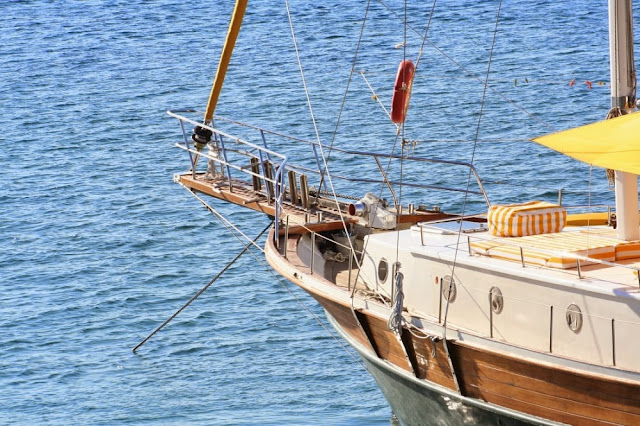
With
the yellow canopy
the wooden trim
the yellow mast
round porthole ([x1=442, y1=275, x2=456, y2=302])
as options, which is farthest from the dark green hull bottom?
the yellow mast

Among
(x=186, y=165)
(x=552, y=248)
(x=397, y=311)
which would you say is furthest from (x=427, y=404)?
(x=186, y=165)

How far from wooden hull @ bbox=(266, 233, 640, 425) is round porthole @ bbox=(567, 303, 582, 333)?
0.57 metres

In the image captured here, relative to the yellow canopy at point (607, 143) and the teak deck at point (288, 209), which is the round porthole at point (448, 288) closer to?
the yellow canopy at point (607, 143)

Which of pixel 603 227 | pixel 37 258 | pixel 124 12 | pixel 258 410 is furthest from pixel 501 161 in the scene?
pixel 124 12

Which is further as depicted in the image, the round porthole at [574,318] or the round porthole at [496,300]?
the round porthole at [496,300]

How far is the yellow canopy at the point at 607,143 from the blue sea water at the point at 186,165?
7707 mm

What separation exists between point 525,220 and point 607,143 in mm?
2008

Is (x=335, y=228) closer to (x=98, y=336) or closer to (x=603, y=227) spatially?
(x=603, y=227)

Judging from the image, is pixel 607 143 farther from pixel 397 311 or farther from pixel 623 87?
pixel 397 311

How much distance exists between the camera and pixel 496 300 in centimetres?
1805

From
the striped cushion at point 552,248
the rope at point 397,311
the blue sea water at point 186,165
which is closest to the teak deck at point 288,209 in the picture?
the blue sea water at point 186,165

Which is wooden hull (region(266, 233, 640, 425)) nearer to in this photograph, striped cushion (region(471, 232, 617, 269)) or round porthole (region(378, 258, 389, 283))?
round porthole (region(378, 258, 389, 283))

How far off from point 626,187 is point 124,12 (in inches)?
1959

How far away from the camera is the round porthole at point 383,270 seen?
1997cm
